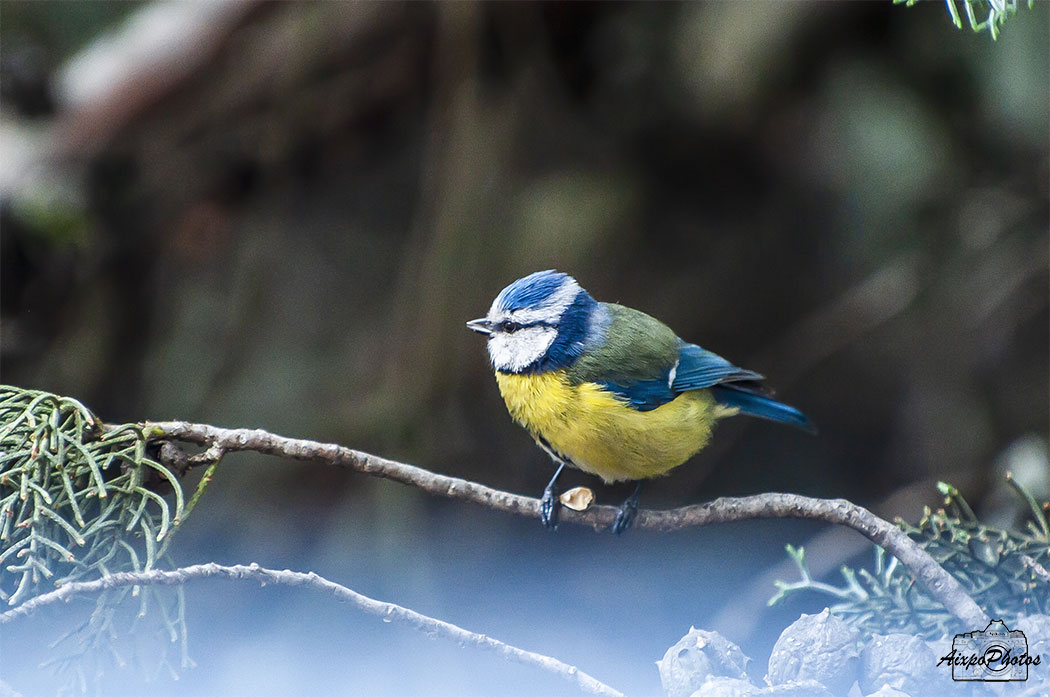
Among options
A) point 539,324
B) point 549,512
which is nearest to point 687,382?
point 539,324

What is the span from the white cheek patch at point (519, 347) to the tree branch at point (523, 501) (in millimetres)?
337

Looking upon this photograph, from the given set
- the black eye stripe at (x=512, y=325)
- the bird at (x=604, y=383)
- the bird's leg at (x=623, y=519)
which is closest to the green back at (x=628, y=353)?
the bird at (x=604, y=383)

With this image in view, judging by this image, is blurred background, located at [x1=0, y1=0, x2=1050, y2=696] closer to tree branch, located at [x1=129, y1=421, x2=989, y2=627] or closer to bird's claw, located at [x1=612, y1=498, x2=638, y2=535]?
bird's claw, located at [x1=612, y1=498, x2=638, y2=535]

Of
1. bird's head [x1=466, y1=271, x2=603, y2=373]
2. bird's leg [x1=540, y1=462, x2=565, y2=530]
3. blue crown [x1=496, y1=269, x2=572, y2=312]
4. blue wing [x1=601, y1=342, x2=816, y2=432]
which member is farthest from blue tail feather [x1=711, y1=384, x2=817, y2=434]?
bird's leg [x1=540, y1=462, x2=565, y2=530]

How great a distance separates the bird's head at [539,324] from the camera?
1.18 metres

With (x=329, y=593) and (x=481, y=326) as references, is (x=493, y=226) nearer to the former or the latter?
(x=481, y=326)

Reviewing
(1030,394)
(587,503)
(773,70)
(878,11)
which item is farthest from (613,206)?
(587,503)

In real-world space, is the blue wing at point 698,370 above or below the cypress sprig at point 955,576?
above

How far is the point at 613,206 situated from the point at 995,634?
177cm

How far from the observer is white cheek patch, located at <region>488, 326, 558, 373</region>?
123 cm

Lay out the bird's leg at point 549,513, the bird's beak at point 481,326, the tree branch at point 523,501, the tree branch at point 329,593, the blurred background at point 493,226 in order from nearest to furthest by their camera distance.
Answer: the tree branch at point 329,593 < the tree branch at point 523,501 < the bird's leg at point 549,513 < the bird's beak at point 481,326 < the blurred background at point 493,226

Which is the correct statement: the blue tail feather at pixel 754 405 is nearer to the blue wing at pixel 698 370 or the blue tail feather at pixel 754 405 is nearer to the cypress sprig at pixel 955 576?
the blue wing at pixel 698 370

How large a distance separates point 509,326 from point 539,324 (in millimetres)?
55

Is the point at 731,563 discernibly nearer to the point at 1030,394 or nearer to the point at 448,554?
the point at 448,554
